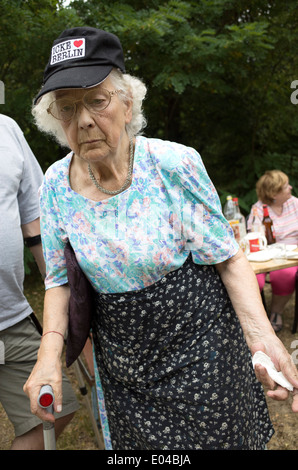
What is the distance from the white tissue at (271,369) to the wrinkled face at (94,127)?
861 mm

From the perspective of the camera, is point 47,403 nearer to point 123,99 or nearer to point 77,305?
point 77,305

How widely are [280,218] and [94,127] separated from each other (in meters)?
3.84

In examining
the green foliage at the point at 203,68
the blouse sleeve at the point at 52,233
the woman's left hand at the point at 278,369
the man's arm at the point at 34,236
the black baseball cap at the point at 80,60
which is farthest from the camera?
the green foliage at the point at 203,68

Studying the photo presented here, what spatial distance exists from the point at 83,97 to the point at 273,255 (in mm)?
3009

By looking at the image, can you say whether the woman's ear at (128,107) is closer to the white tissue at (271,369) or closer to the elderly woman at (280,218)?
the white tissue at (271,369)

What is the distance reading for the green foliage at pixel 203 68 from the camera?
5.39m

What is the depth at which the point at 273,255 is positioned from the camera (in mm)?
4090

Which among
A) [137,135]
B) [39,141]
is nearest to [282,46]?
[39,141]

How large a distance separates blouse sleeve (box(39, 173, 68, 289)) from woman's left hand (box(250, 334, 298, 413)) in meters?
0.79

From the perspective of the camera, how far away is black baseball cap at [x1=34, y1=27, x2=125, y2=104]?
56.5 inches

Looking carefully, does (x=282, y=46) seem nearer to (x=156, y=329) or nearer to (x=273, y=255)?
(x=273, y=255)

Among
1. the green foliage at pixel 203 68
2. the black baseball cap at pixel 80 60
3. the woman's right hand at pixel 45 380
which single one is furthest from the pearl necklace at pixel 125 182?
the green foliage at pixel 203 68

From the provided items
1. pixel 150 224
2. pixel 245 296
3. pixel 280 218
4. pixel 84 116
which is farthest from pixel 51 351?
pixel 280 218

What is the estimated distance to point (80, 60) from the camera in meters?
1.46
